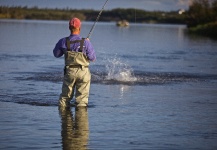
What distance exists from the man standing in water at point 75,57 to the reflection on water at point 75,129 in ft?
1.22

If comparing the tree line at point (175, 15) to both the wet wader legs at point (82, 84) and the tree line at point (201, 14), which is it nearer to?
the tree line at point (201, 14)

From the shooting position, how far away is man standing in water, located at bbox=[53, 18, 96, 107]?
11.0 m

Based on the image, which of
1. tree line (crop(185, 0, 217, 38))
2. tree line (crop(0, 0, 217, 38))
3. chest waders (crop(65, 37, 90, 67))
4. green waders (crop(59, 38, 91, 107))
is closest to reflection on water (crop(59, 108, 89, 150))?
green waders (crop(59, 38, 91, 107))

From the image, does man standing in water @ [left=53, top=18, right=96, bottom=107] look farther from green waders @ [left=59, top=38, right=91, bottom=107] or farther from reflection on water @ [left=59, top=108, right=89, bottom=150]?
reflection on water @ [left=59, top=108, right=89, bottom=150]

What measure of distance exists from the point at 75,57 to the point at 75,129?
169 centimetres

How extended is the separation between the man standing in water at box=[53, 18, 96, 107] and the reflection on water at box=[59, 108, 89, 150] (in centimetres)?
37

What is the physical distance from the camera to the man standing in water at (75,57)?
435 inches

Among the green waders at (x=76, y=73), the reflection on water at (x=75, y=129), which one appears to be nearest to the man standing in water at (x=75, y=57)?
the green waders at (x=76, y=73)

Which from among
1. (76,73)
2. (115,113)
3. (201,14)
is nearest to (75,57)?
(76,73)

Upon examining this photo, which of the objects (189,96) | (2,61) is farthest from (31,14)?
(189,96)

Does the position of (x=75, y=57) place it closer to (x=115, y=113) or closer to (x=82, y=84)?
(x=82, y=84)

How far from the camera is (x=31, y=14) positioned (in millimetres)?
142375

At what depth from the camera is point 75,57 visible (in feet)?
36.4

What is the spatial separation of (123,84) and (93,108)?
458 centimetres
